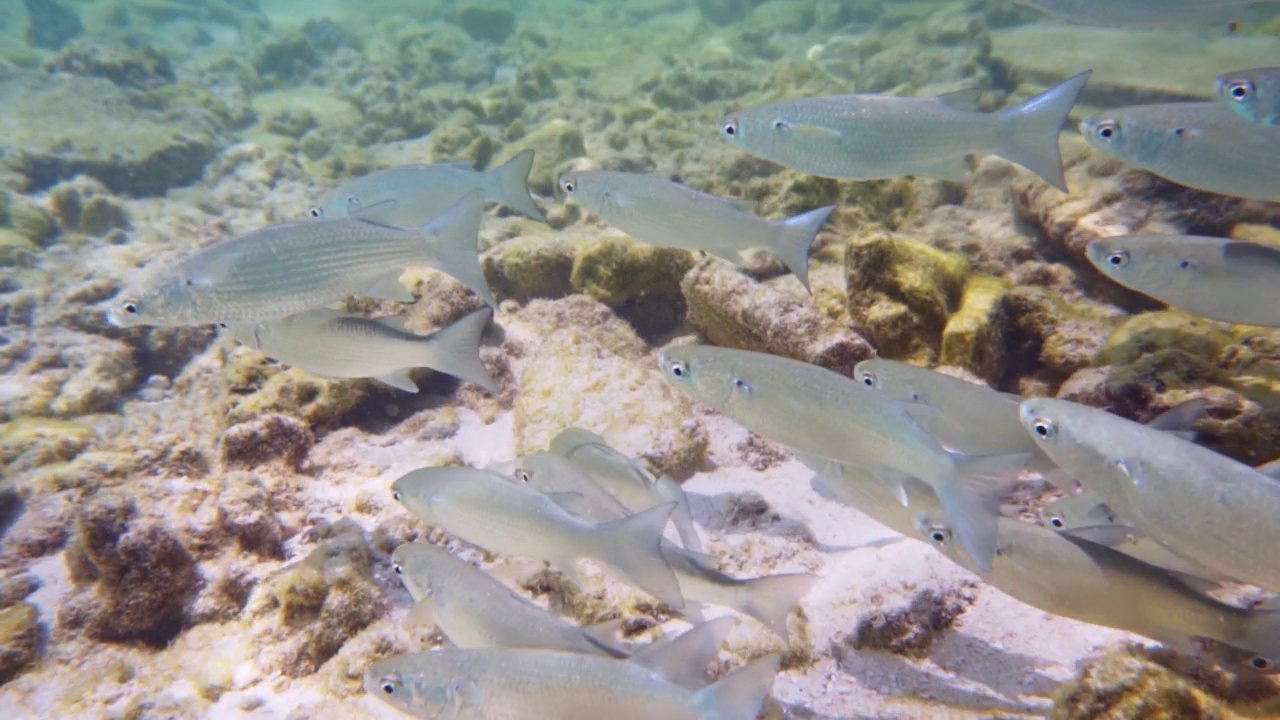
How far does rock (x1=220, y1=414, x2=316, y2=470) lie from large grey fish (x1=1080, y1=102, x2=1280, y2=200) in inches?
220

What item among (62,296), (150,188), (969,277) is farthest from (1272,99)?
(150,188)

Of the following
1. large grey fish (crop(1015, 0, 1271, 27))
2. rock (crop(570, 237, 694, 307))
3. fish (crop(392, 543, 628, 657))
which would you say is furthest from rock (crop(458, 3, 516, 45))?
fish (crop(392, 543, 628, 657))

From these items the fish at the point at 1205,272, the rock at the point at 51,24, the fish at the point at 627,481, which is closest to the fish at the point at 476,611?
the fish at the point at 627,481

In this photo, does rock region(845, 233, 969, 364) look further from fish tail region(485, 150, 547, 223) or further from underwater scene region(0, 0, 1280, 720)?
fish tail region(485, 150, 547, 223)

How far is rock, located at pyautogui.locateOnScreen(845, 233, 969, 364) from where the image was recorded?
438cm

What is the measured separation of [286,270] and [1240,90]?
520cm

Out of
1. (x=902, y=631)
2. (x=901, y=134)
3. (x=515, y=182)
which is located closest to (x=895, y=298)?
(x=901, y=134)

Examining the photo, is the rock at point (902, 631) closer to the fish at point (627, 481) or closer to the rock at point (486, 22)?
the fish at point (627, 481)

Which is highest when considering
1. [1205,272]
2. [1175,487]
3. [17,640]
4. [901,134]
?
[901,134]

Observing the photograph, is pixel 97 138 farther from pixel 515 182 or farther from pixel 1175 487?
pixel 1175 487

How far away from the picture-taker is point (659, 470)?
13.5ft

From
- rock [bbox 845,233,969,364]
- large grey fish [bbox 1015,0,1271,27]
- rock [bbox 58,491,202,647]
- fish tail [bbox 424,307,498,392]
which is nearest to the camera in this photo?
fish tail [bbox 424,307,498,392]

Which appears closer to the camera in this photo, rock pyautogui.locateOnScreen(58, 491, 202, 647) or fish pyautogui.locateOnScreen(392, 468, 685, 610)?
fish pyautogui.locateOnScreen(392, 468, 685, 610)

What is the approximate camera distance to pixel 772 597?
261cm
